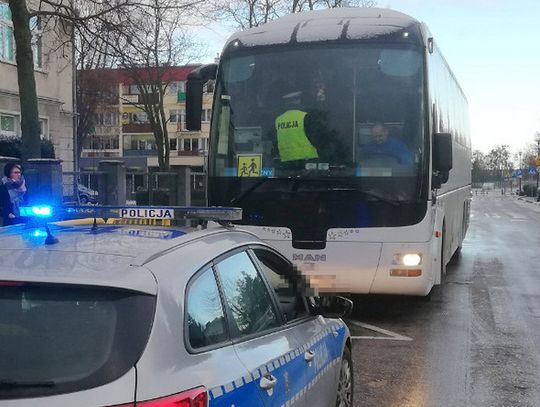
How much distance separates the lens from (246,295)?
9.91 feet

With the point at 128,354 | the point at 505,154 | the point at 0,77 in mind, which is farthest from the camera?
the point at 505,154

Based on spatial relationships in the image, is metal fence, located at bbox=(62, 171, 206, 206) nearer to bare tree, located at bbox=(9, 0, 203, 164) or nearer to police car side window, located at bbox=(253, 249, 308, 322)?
bare tree, located at bbox=(9, 0, 203, 164)

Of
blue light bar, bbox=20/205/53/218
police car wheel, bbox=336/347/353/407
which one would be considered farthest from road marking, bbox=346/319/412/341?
blue light bar, bbox=20/205/53/218

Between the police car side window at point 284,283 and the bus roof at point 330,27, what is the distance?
4566 millimetres

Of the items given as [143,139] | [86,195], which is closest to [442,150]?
[86,195]

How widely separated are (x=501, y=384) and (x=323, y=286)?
91.1 inches

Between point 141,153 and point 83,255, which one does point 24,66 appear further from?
point 141,153

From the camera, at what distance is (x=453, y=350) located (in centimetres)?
657

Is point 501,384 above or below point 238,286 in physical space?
below

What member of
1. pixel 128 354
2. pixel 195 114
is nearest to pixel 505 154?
pixel 195 114

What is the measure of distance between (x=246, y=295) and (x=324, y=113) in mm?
4851

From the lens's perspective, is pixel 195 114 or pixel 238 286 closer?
pixel 238 286

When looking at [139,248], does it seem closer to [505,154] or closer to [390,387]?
[390,387]

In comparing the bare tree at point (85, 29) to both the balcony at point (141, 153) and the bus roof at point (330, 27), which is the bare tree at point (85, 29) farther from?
the balcony at point (141, 153)
